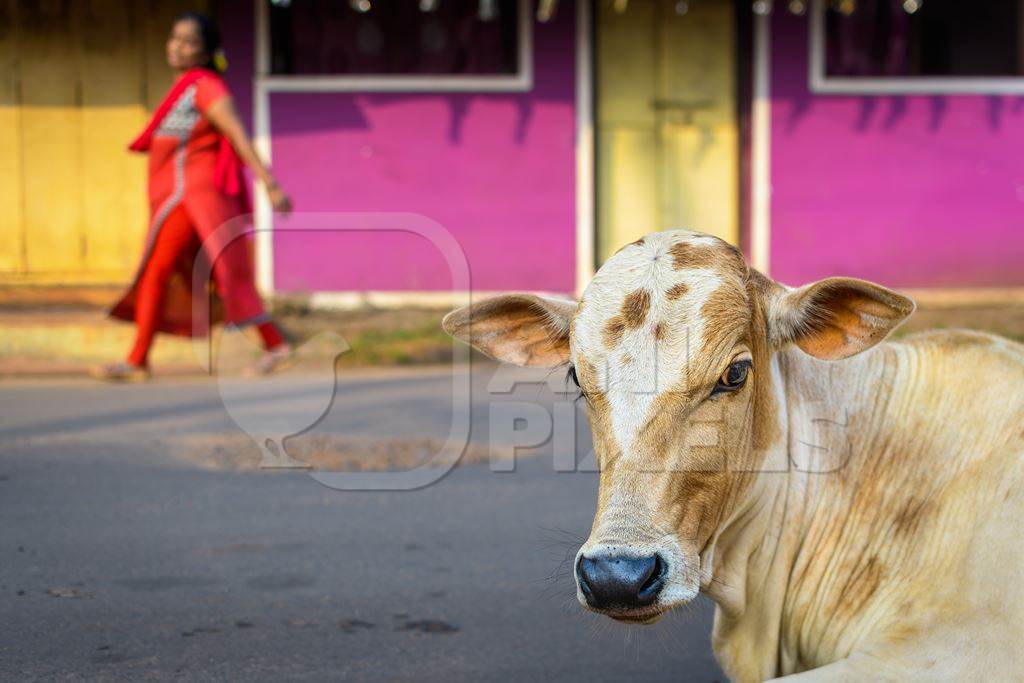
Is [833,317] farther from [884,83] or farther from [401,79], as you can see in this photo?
[884,83]

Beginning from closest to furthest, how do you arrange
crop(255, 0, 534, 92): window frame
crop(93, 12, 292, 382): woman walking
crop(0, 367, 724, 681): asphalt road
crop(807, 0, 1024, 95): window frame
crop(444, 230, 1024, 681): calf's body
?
crop(444, 230, 1024, 681): calf's body
crop(0, 367, 724, 681): asphalt road
crop(93, 12, 292, 382): woman walking
crop(255, 0, 534, 92): window frame
crop(807, 0, 1024, 95): window frame

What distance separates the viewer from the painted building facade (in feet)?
37.9

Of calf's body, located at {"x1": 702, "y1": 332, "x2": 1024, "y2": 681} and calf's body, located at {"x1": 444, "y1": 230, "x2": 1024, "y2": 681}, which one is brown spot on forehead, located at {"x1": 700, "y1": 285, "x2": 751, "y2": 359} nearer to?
calf's body, located at {"x1": 444, "y1": 230, "x2": 1024, "y2": 681}

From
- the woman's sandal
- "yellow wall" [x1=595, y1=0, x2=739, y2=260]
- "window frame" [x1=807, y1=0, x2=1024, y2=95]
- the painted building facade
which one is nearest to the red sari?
the woman's sandal

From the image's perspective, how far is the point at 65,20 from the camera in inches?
451

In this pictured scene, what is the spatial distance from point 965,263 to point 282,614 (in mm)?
9499

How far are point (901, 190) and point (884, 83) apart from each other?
3.20ft

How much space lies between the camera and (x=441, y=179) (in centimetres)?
1174

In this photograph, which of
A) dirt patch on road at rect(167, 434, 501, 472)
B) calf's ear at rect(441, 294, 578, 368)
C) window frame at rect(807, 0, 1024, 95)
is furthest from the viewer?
window frame at rect(807, 0, 1024, 95)

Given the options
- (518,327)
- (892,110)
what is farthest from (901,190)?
(518,327)

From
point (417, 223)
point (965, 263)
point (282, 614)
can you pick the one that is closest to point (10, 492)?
point (282, 614)

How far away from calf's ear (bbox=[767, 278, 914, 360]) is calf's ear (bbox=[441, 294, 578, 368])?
546 mm

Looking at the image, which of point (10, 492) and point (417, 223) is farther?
point (417, 223)

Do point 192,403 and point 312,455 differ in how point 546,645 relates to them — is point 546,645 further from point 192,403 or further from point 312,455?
point 192,403
